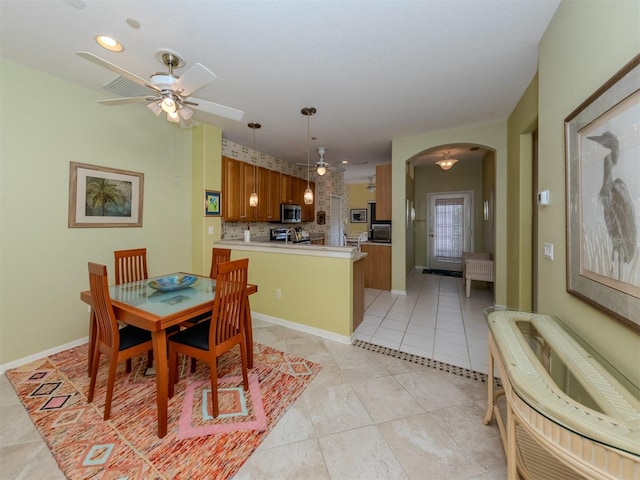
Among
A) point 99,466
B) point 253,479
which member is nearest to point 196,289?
point 99,466

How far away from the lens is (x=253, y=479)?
129 cm

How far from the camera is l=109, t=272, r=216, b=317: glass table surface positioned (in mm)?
1733

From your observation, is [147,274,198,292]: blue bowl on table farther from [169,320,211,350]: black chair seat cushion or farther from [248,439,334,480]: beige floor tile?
[248,439,334,480]: beige floor tile

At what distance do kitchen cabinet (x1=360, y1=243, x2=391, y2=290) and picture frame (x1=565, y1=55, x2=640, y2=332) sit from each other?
327 cm

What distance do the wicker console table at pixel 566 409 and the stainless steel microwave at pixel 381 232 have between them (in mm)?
3657

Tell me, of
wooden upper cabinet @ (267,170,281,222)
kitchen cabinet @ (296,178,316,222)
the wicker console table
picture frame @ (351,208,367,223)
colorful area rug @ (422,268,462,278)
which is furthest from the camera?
picture frame @ (351,208,367,223)

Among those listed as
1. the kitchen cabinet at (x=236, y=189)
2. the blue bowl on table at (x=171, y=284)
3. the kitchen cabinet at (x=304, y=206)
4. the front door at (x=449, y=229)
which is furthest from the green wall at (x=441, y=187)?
the blue bowl on table at (x=171, y=284)

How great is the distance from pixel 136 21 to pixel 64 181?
1.80 meters

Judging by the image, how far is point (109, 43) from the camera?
1957 millimetres

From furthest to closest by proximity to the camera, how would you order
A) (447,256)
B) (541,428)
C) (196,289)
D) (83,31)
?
(447,256) < (196,289) < (83,31) < (541,428)

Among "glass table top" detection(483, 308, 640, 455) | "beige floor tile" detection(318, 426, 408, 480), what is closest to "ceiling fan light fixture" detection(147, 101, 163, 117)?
"beige floor tile" detection(318, 426, 408, 480)

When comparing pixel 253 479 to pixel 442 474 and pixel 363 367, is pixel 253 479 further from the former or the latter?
pixel 363 367

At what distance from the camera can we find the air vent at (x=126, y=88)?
247cm

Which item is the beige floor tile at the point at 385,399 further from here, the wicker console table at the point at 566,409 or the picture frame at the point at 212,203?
the picture frame at the point at 212,203
